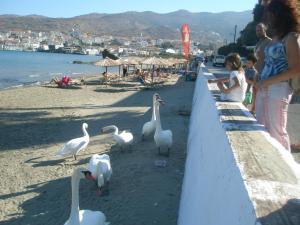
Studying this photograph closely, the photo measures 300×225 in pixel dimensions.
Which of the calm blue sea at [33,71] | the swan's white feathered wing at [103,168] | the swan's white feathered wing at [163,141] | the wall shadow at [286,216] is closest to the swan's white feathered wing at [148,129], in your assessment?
the swan's white feathered wing at [163,141]

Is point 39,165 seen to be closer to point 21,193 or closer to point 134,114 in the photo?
point 21,193

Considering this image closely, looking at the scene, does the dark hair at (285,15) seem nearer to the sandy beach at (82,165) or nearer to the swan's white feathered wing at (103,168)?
the sandy beach at (82,165)

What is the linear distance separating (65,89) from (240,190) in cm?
3375

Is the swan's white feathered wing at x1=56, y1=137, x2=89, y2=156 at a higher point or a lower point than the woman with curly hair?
lower

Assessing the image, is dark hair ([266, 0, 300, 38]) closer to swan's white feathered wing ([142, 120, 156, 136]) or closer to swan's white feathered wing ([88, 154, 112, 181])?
swan's white feathered wing ([88, 154, 112, 181])

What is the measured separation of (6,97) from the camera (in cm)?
2778

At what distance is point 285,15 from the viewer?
159 inches

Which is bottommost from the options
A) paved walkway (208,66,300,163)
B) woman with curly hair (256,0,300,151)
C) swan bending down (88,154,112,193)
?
swan bending down (88,154,112,193)

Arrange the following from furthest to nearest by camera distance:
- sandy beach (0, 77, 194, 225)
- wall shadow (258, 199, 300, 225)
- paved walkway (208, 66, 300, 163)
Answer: paved walkway (208, 66, 300, 163) < sandy beach (0, 77, 194, 225) < wall shadow (258, 199, 300, 225)

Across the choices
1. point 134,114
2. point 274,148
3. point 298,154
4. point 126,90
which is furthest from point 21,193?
point 126,90

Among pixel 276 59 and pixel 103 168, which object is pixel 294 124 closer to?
pixel 103 168

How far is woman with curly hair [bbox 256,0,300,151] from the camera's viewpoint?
3918 mm

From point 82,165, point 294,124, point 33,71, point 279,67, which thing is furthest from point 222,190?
point 33,71

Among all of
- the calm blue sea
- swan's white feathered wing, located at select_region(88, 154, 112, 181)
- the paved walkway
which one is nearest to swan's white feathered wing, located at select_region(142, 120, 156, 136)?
the paved walkway
